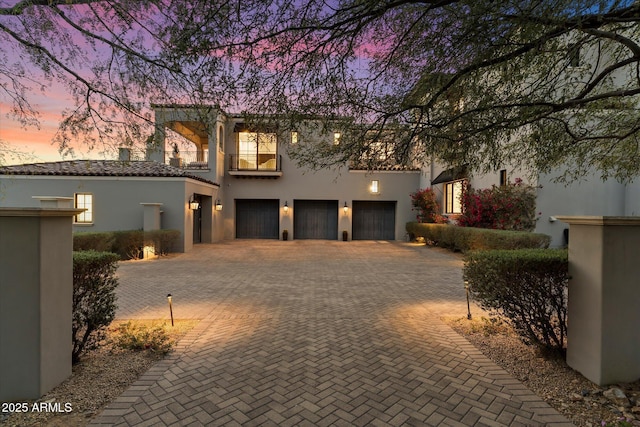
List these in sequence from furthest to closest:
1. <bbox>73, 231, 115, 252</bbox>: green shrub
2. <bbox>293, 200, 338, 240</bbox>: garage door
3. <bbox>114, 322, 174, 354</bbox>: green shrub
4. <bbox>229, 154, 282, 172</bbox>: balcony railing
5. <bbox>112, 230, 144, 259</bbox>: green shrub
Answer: <bbox>293, 200, 338, 240</bbox>: garage door
<bbox>229, 154, 282, 172</bbox>: balcony railing
<bbox>112, 230, 144, 259</bbox>: green shrub
<bbox>73, 231, 115, 252</bbox>: green shrub
<bbox>114, 322, 174, 354</bbox>: green shrub

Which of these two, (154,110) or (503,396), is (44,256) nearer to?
(154,110)

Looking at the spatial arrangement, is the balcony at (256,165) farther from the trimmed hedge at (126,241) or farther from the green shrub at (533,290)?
the green shrub at (533,290)

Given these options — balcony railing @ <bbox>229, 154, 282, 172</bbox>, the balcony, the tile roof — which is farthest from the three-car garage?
the tile roof

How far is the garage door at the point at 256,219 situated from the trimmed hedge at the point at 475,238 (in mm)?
9412

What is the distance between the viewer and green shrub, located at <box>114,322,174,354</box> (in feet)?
13.9

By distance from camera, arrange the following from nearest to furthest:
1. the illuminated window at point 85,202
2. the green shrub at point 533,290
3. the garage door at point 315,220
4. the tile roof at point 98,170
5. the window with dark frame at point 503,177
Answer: the green shrub at point 533,290, the window with dark frame at point 503,177, the tile roof at point 98,170, the illuminated window at point 85,202, the garage door at point 315,220

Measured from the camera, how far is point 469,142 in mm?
4648

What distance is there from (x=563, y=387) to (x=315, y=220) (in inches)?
737

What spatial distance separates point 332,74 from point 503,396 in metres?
4.39

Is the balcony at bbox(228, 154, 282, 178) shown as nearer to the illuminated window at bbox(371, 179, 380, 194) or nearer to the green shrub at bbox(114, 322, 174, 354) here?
the illuminated window at bbox(371, 179, 380, 194)

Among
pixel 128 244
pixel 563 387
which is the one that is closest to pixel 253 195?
pixel 128 244

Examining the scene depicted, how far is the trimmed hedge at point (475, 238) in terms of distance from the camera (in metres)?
10.5

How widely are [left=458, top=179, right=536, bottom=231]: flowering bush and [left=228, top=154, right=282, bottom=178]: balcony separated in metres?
11.8

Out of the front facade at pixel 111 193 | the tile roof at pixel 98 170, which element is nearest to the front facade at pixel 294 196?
the tile roof at pixel 98 170
